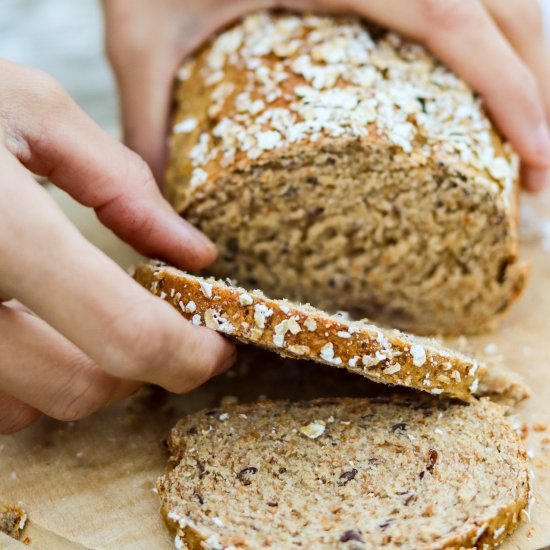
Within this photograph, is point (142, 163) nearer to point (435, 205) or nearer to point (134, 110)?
point (134, 110)

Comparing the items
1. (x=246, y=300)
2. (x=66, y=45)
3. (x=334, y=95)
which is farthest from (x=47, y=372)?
(x=66, y=45)

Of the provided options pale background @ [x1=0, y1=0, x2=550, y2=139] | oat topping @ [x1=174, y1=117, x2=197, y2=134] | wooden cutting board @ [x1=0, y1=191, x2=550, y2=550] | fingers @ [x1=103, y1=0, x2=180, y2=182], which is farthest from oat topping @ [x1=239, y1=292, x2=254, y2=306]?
pale background @ [x1=0, y1=0, x2=550, y2=139]

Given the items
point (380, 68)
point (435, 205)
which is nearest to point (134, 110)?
point (380, 68)

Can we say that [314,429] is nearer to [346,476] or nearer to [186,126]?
[346,476]

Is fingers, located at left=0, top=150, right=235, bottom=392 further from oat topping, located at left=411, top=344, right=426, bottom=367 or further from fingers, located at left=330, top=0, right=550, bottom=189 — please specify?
fingers, located at left=330, top=0, right=550, bottom=189

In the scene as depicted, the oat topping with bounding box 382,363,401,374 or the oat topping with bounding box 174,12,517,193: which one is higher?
the oat topping with bounding box 174,12,517,193

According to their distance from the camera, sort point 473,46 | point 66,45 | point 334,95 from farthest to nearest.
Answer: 1. point 66,45
2. point 473,46
3. point 334,95
